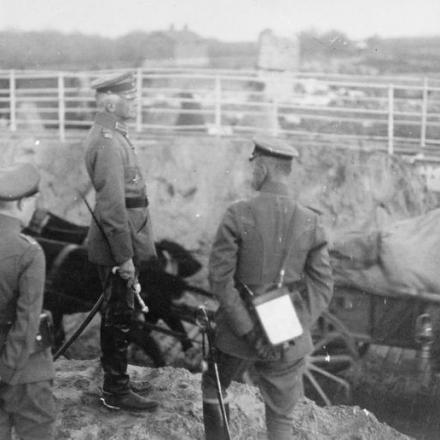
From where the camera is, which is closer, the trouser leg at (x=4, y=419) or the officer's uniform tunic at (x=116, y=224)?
the trouser leg at (x=4, y=419)

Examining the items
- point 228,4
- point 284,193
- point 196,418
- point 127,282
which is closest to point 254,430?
point 196,418

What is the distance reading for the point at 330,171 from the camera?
20.0 feet

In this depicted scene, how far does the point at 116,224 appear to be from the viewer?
3.10 metres

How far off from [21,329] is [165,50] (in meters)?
4.01

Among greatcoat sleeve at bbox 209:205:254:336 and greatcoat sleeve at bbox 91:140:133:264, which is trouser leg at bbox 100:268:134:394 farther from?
greatcoat sleeve at bbox 209:205:254:336

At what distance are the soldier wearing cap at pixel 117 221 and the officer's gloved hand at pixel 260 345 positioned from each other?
0.73 m

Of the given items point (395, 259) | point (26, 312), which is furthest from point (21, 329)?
point (395, 259)

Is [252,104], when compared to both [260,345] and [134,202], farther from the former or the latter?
[260,345]

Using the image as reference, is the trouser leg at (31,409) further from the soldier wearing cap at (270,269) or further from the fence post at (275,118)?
the fence post at (275,118)

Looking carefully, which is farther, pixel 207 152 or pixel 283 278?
pixel 207 152

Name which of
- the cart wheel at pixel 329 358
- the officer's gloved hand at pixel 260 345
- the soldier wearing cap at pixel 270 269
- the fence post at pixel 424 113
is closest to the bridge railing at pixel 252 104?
the fence post at pixel 424 113

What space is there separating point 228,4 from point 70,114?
8.78ft

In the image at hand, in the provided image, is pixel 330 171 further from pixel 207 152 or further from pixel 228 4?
pixel 228 4

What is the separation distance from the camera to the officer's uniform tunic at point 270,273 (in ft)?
8.68
